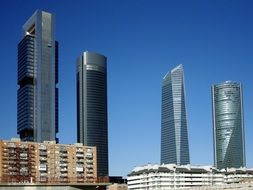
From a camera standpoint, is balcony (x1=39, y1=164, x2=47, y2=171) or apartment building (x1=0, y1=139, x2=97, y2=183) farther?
balcony (x1=39, y1=164, x2=47, y2=171)

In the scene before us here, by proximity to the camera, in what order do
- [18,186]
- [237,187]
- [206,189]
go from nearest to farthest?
[18,186]
[237,187]
[206,189]

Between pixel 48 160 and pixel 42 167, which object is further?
pixel 48 160

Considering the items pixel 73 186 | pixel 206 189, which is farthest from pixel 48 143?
pixel 73 186

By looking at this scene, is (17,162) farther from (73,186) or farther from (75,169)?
(73,186)

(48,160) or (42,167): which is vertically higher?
(48,160)

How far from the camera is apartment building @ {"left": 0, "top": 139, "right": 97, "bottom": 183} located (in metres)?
174

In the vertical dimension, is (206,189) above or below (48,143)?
below

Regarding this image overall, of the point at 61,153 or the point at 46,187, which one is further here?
the point at 61,153

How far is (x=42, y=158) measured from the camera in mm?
180875

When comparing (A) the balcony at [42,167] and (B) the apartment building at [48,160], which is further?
(A) the balcony at [42,167]

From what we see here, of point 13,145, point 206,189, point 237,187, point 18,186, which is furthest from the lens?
point 13,145

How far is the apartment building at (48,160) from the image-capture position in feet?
571

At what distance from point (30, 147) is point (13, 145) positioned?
6067 millimetres

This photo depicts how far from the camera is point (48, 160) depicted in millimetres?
181750
